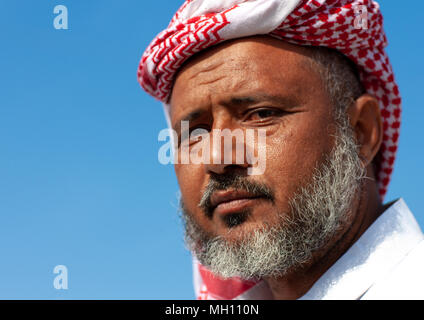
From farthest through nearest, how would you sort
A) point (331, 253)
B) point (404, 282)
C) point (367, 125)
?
point (367, 125)
point (331, 253)
point (404, 282)

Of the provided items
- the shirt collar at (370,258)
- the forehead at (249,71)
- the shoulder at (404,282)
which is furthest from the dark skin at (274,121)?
the shoulder at (404,282)

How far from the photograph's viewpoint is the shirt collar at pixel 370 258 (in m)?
2.94

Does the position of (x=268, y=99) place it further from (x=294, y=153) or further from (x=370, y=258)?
(x=370, y=258)

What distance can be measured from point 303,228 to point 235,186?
452 mm

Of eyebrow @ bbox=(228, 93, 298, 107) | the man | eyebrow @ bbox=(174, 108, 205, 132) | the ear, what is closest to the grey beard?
the man

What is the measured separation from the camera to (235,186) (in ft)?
9.72

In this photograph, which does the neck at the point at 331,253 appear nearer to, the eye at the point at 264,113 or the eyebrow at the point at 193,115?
the eye at the point at 264,113

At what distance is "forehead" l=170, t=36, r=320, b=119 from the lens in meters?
3.06

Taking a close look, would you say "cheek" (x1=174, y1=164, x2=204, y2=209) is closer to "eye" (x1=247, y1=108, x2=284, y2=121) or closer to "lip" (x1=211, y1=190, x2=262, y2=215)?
"lip" (x1=211, y1=190, x2=262, y2=215)

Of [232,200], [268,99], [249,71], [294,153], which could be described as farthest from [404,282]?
[249,71]
